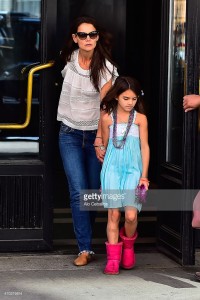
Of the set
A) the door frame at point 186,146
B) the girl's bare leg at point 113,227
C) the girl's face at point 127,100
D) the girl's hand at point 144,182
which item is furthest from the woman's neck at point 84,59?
the girl's bare leg at point 113,227

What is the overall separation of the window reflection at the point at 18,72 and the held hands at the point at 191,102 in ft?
4.00

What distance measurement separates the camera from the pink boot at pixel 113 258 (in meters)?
6.23

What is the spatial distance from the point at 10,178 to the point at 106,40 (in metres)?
1.31

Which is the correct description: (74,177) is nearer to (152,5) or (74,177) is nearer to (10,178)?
(10,178)

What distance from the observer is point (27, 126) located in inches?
271

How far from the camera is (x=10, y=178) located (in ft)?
22.4

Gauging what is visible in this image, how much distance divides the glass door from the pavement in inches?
10.0

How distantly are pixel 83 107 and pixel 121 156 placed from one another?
1.59 ft

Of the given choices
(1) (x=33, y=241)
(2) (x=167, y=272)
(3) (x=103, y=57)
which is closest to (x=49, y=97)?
(3) (x=103, y=57)

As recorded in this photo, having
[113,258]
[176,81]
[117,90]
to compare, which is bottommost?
[113,258]

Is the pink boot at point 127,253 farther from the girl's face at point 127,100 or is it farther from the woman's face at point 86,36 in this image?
the woman's face at point 86,36

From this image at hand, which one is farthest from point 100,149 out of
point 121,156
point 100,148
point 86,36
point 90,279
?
point 90,279

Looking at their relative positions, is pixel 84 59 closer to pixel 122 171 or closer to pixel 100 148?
pixel 100 148

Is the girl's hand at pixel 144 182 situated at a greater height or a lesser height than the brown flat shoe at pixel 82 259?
greater
